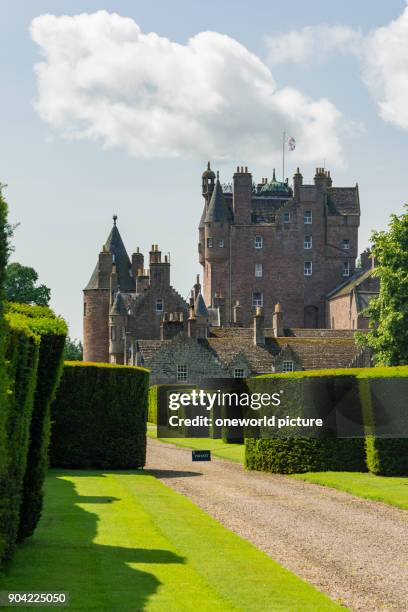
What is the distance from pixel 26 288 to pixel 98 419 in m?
74.9

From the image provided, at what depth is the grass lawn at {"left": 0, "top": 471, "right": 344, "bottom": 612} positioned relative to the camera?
35.0 ft

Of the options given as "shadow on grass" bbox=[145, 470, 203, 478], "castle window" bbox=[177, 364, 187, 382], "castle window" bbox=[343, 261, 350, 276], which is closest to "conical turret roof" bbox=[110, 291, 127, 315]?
"castle window" bbox=[177, 364, 187, 382]

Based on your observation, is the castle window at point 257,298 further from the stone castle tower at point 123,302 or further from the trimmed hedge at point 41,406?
the trimmed hedge at point 41,406

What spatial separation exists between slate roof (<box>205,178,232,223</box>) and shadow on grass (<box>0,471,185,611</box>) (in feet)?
311

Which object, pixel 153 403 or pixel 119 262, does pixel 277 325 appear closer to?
pixel 153 403

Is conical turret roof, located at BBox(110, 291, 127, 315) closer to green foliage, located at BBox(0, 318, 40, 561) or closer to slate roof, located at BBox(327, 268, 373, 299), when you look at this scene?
slate roof, located at BBox(327, 268, 373, 299)

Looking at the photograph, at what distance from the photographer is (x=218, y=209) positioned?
4390 inches

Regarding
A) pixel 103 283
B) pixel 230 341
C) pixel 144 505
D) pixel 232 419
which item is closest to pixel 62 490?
pixel 144 505

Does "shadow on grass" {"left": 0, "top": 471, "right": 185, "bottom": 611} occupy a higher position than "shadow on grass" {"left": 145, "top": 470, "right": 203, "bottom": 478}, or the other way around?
"shadow on grass" {"left": 145, "top": 470, "right": 203, "bottom": 478}

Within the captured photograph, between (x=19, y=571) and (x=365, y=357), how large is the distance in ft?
219

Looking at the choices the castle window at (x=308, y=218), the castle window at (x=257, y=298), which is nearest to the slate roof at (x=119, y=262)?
the castle window at (x=257, y=298)

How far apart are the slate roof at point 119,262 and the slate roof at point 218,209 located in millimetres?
10296

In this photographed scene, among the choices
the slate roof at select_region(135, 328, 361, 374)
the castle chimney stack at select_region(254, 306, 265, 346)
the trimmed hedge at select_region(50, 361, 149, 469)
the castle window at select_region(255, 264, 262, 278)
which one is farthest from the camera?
the castle window at select_region(255, 264, 262, 278)

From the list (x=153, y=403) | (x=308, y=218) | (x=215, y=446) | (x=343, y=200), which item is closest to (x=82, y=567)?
(x=215, y=446)
